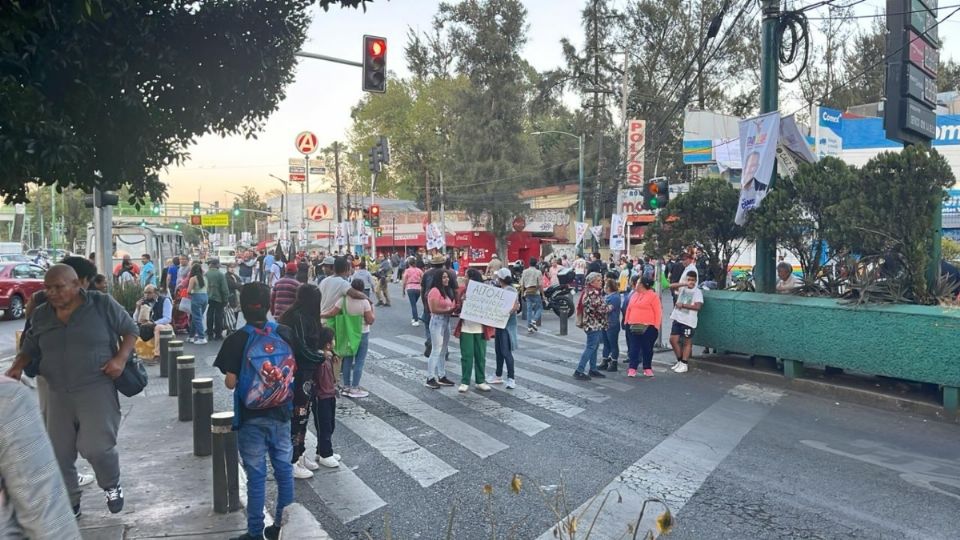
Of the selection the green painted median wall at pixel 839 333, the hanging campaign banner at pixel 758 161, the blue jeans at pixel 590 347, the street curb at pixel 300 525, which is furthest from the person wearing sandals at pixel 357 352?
the hanging campaign banner at pixel 758 161

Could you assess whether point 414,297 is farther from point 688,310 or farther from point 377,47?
point 688,310

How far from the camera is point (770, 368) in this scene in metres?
11.4

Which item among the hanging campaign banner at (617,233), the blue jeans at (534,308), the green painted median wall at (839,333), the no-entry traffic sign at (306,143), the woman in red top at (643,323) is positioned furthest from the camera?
the no-entry traffic sign at (306,143)

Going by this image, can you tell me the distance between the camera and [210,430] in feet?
22.3

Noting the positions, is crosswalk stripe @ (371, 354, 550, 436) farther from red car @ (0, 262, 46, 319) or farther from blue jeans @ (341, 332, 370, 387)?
red car @ (0, 262, 46, 319)

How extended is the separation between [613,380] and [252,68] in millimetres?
7104

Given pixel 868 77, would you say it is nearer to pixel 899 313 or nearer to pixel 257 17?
pixel 899 313

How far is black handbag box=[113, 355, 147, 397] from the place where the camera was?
5.21m

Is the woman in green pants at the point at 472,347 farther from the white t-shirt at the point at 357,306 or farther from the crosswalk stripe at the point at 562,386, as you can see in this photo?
the white t-shirt at the point at 357,306

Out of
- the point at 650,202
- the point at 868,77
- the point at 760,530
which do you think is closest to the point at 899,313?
the point at 760,530

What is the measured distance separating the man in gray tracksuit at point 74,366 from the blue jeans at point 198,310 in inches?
391

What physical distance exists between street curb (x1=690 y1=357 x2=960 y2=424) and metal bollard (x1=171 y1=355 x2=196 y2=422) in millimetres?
7989

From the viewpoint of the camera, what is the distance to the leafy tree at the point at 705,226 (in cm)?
1270

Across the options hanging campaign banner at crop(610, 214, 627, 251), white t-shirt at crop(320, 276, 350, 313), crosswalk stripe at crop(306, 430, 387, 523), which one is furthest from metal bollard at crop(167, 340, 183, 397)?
hanging campaign banner at crop(610, 214, 627, 251)
